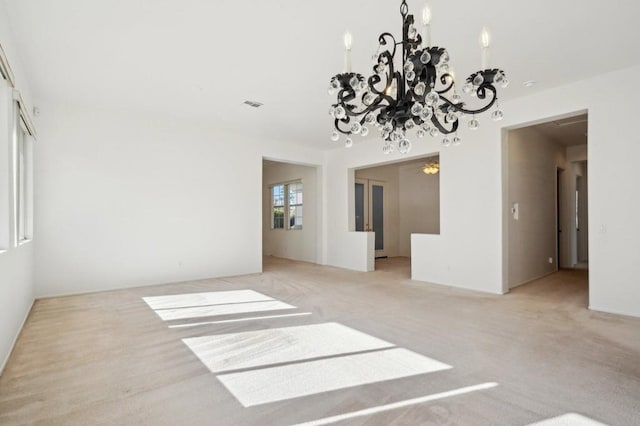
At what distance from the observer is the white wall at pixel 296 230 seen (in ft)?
27.0

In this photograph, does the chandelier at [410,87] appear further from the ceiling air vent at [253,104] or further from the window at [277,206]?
the window at [277,206]

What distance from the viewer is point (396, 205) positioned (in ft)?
32.1

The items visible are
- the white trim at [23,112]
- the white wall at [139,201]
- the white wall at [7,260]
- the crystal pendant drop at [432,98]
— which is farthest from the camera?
the white wall at [139,201]

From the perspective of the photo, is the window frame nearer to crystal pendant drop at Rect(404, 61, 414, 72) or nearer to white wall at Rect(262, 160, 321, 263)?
white wall at Rect(262, 160, 321, 263)

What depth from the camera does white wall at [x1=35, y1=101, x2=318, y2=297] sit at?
4633mm

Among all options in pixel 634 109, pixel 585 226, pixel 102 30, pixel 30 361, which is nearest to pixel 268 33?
pixel 102 30

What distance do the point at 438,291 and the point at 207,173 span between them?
177 inches

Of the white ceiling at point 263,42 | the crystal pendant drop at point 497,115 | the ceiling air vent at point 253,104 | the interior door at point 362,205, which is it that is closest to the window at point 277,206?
the interior door at point 362,205

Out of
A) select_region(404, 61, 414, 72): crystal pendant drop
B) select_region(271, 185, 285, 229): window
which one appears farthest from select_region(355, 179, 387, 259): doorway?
select_region(404, 61, 414, 72): crystal pendant drop

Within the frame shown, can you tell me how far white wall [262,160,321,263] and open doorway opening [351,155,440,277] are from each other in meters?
1.23

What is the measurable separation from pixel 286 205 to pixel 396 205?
10.9 feet

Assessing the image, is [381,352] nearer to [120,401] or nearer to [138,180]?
[120,401]

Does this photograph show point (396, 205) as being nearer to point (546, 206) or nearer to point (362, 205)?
point (362, 205)

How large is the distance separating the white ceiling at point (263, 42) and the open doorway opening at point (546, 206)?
154cm
